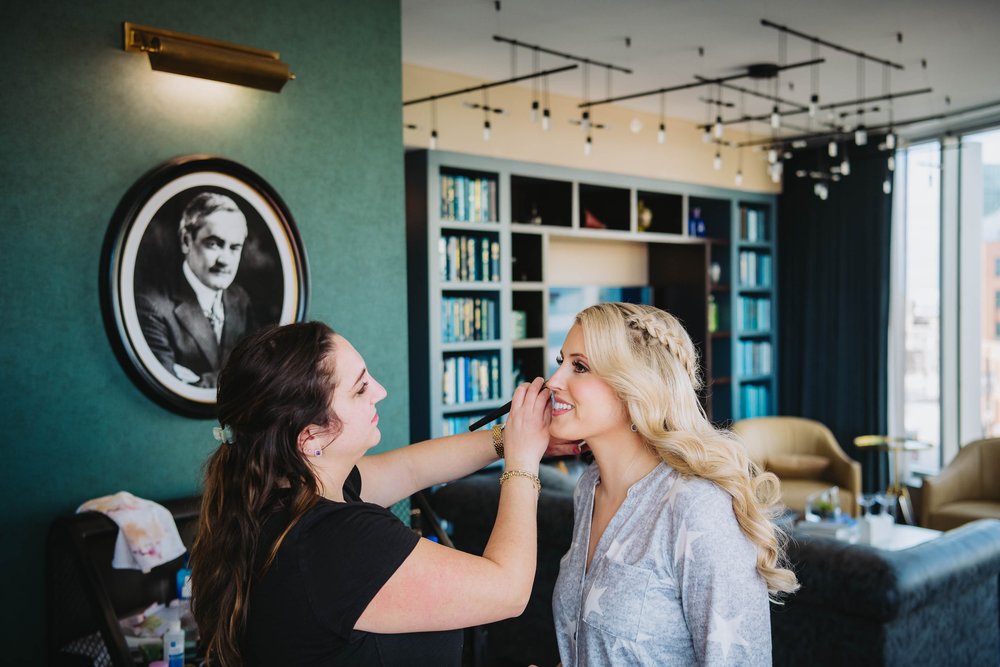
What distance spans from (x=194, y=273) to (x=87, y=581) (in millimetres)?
1068

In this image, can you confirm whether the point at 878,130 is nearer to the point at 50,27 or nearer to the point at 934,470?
the point at 934,470

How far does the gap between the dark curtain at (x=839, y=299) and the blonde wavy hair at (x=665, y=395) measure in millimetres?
6066

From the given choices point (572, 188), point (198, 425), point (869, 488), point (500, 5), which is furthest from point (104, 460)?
point (869, 488)

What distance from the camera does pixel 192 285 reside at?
2889mm

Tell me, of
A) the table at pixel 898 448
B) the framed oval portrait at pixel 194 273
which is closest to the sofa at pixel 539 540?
the framed oval portrait at pixel 194 273

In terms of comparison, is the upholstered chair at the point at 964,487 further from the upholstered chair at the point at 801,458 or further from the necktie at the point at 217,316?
the necktie at the point at 217,316

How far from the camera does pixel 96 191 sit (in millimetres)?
2684

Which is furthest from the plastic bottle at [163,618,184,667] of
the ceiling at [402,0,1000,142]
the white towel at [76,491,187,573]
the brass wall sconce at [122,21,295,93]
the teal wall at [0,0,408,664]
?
the ceiling at [402,0,1000,142]

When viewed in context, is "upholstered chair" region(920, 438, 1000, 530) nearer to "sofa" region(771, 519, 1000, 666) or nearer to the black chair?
"sofa" region(771, 519, 1000, 666)

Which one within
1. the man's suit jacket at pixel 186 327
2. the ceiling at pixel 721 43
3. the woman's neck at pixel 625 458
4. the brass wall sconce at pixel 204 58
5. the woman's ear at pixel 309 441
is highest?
the ceiling at pixel 721 43

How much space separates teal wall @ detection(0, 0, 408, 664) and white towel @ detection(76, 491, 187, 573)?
17 centimetres

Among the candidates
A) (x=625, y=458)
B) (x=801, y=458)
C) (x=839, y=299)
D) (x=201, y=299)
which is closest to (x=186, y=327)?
(x=201, y=299)

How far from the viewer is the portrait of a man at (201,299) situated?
281cm

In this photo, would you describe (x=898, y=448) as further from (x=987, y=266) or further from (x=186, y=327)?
(x=186, y=327)
